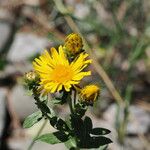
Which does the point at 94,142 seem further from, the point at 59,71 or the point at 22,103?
the point at 22,103

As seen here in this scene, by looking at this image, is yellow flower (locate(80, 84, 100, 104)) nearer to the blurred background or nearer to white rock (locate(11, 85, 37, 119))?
the blurred background

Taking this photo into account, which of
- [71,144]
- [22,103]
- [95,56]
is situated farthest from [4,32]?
[71,144]

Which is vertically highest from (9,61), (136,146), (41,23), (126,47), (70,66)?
(41,23)

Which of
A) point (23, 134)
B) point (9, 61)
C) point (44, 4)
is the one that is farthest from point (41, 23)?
point (23, 134)

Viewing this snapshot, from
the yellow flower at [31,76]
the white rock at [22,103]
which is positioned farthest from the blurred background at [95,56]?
the yellow flower at [31,76]

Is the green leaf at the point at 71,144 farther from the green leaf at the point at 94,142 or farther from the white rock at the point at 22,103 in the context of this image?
the white rock at the point at 22,103

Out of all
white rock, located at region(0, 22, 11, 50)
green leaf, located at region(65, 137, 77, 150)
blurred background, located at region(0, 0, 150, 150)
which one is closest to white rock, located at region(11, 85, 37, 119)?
blurred background, located at region(0, 0, 150, 150)

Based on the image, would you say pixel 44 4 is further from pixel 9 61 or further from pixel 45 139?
pixel 45 139

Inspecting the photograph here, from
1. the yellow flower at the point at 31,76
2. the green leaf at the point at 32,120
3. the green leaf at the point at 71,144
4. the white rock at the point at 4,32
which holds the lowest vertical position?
the green leaf at the point at 71,144
